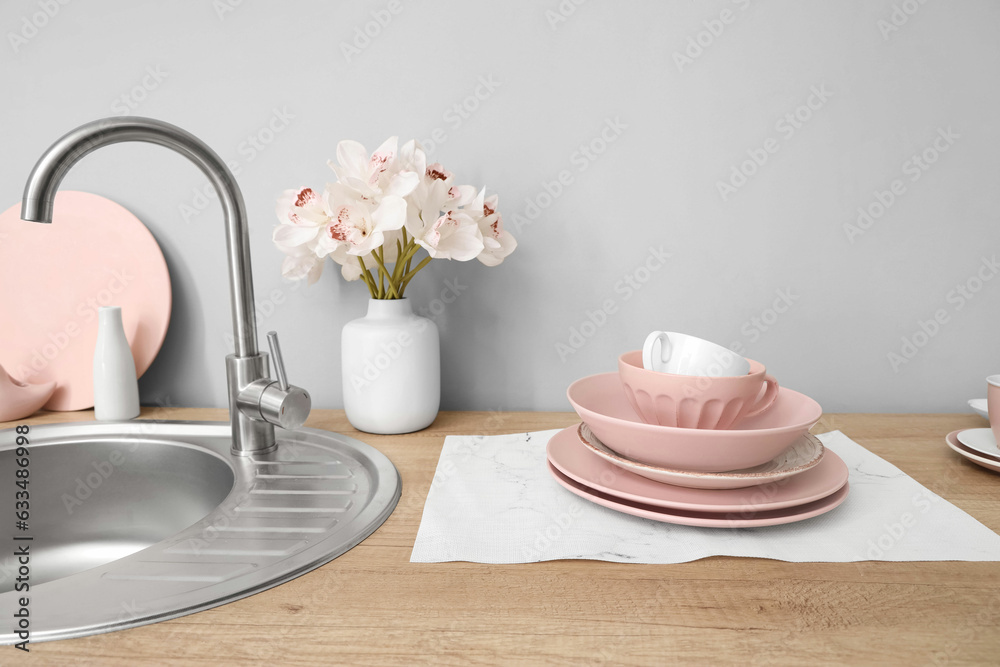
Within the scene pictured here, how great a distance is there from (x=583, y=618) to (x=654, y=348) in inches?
13.9

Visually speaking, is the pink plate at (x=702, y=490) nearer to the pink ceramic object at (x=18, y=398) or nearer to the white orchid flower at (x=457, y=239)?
the white orchid flower at (x=457, y=239)

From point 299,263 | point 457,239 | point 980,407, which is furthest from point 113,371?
point 980,407

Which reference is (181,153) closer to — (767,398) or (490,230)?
(490,230)

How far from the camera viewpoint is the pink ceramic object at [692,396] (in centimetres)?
65

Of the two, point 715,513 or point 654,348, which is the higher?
point 654,348

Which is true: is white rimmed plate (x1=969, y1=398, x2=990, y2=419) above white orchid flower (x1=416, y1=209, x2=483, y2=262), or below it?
below

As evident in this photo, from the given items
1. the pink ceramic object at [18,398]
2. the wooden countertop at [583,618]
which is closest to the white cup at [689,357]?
the wooden countertop at [583,618]

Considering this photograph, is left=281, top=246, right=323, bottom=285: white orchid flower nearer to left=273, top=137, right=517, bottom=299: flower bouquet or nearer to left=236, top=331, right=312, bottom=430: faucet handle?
left=273, top=137, right=517, bottom=299: flower bouquet

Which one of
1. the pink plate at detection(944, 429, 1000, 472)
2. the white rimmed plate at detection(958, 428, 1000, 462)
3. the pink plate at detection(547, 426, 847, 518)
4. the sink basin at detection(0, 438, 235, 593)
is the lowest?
the sink basin at detection(0, 438, 235, 593)

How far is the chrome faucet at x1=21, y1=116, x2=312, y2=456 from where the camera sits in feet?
2.38

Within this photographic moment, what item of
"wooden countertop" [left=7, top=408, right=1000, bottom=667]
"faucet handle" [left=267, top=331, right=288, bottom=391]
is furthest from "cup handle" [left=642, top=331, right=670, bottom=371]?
"faucet handle" [left=267, top=331, right=288, bottom=391]

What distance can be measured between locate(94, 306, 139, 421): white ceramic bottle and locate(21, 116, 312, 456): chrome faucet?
301 millimetres

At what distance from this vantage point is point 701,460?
2.01ft

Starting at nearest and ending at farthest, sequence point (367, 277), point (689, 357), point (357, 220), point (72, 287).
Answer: point (689, 357) → point (357, 220) → point (367, 277) → point (72, 287)
